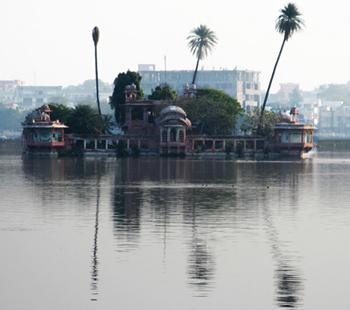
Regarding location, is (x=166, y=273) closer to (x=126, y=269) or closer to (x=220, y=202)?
(x=126, y=269)

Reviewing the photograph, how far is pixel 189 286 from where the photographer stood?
112 ft

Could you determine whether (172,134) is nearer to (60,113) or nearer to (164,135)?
(164,135)

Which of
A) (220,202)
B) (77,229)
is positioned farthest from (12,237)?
(220,202)

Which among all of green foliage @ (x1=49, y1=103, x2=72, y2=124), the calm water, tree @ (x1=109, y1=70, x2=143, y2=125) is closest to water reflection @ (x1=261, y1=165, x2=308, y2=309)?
the calm water

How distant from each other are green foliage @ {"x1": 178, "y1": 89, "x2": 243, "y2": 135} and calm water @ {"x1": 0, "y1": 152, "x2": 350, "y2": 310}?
4128 inches

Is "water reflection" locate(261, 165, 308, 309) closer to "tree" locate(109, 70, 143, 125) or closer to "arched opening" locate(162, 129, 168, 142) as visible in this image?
"arched opening" locate(162, 129, 168, 142)

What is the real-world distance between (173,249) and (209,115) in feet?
470

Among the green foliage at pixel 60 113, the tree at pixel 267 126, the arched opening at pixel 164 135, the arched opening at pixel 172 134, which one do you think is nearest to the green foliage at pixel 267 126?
the tree at pixel 267 126

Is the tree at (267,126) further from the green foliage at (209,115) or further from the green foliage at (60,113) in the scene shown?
the green foliage at (60,113)

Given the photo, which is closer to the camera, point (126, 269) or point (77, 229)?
point (126, 269)

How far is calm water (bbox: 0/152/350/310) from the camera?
107 ft

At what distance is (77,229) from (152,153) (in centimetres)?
12457

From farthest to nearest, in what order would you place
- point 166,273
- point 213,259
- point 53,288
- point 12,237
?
point 12,237 → point 213,259 → point 166,273 → point 53,288

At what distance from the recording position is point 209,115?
7308 inches
